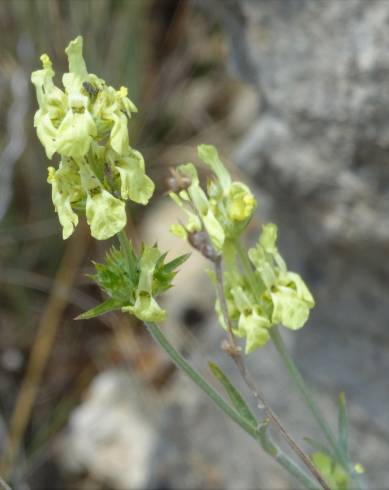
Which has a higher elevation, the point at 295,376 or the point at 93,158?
the point at 93,158

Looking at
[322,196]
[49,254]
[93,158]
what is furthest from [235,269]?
[49,254]

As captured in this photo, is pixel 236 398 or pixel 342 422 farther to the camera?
pixel 342 422

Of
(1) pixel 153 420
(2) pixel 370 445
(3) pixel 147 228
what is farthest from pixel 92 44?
(2) pixel 370 445

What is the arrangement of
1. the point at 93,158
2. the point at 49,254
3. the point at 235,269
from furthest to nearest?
the point at 49,254, the point at 235,269, the point at 93,158

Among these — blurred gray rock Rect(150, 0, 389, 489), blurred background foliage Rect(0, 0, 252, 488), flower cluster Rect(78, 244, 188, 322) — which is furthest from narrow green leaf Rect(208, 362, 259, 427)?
blurred background foliage Rect(0, 0, 252, 488)

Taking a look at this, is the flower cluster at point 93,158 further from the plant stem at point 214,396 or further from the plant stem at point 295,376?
the plant stem at point 295,376

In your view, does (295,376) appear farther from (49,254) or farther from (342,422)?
→ (49,254)

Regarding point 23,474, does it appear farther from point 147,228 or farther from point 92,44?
point 92,44
